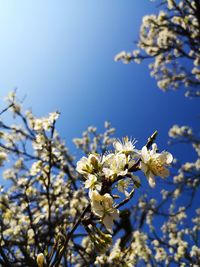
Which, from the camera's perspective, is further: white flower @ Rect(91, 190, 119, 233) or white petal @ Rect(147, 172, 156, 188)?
white petal @ Rect(147, 172, 156, 188)

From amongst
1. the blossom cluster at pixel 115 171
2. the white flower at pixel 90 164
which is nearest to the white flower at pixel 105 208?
the blossom cluster at pixel 115 171

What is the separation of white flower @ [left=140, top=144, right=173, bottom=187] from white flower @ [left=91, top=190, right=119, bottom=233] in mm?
247

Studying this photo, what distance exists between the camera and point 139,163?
171cm

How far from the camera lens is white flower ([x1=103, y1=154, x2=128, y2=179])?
5.18 feet

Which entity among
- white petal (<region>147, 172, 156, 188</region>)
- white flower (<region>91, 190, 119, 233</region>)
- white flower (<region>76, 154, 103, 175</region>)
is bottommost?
white flower (<region>91, 190, 119, 233</region>)

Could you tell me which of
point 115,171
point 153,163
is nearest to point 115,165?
point 115,171

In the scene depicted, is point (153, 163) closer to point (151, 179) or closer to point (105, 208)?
point (151, 179)

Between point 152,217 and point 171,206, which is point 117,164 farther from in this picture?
point 171,206

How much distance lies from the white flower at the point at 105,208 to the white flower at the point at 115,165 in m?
0.11

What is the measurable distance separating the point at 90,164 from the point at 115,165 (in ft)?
0.54

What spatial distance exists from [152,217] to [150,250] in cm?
442

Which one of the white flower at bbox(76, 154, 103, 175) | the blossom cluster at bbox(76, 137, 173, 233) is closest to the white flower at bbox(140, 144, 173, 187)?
the blossom cluster at bbox(76, 137, 173, 233)

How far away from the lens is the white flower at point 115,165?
1.58 meters

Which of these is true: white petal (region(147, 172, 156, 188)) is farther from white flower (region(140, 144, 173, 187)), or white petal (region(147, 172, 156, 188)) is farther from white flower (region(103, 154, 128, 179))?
white flower (region(103, 154, 128, 179))
